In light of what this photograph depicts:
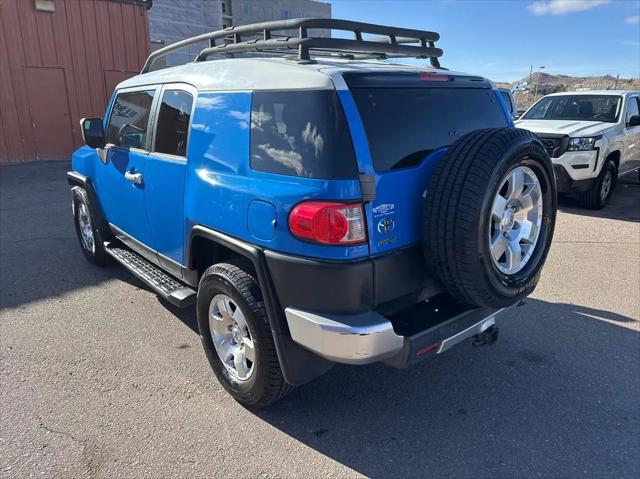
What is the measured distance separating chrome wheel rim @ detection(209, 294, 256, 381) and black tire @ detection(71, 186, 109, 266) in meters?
2.37

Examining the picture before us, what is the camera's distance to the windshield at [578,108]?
8.48 meters

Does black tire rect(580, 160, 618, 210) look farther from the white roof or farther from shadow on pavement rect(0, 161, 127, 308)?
shadow on pavement rect(0, 161, 127, 308)

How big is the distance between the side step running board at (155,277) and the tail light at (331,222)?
1.42 metres

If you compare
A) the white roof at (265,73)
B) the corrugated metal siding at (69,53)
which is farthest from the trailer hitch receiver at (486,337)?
the corrugated metal siding at (69,53)

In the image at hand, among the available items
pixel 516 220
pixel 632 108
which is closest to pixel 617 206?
pixel 632 108

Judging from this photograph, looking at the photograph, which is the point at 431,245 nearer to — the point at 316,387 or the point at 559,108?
the point at 316,387

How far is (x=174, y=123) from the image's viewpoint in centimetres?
322

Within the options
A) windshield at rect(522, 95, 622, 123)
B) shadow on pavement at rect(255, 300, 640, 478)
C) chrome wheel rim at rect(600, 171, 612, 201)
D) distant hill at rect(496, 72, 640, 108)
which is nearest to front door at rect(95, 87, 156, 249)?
shadow on pavement at rect(255, 300, 640, 478)

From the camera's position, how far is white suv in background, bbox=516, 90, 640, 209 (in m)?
7.43

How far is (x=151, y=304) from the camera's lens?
14.1ft

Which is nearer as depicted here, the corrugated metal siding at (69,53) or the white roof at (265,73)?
the white roof at (265,73)

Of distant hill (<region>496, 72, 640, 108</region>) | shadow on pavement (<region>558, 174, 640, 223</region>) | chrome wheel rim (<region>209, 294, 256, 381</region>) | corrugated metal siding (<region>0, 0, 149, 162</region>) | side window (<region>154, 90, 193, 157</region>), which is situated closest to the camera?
chrome wheel rim (<region>209, 294, 256, 381</region>)

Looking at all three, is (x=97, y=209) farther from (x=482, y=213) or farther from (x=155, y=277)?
(x=482, y=213)

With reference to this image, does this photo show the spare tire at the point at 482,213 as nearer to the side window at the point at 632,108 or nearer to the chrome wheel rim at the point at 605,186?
the chrome wheel rim at the point at 605,186
